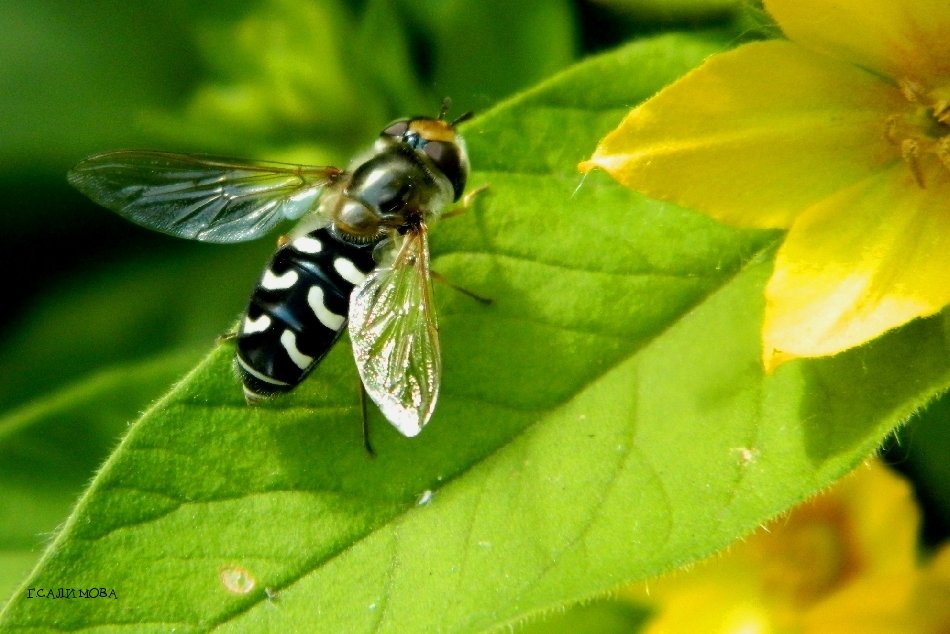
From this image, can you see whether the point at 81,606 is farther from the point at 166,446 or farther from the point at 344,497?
the point at 344,497

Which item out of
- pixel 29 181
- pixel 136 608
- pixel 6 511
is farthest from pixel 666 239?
pixel 29 181

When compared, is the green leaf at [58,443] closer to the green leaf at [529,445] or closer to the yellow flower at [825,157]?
the green leaf at [529,445]

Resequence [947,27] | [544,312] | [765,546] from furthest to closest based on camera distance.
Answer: [765,546] → [544,312] → [947,27]

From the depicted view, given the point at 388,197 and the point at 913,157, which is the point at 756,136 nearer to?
the point at 913,157

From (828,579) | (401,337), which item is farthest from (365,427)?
(828,579)

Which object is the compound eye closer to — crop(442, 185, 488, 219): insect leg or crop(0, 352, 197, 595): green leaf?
crop(442, 185, 488, 219): insect leg

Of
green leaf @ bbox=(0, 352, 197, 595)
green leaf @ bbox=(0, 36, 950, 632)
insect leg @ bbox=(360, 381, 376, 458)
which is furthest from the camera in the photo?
green leaf @ bbox=(0, 352, 197, 595)

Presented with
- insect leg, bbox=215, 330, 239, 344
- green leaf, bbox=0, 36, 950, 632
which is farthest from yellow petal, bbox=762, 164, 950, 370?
insect leg, bbox=215, 330, 239, 344
